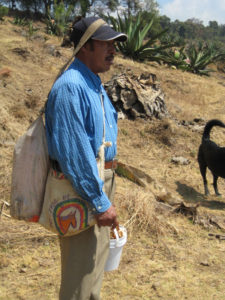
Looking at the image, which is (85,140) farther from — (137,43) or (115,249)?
(137,43)

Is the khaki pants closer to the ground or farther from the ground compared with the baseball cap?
closer to the ground

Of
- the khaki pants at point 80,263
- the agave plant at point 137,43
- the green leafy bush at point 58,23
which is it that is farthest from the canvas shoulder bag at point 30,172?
the green leafy bush at point 58,23

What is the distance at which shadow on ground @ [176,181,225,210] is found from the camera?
488 centimetres

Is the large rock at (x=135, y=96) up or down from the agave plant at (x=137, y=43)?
down

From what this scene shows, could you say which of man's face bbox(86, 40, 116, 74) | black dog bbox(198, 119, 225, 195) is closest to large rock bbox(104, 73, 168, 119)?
black dog bbox(198, 119, 225, 195)

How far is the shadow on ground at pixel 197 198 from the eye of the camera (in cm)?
488

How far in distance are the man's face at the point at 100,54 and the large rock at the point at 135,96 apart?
219 inches

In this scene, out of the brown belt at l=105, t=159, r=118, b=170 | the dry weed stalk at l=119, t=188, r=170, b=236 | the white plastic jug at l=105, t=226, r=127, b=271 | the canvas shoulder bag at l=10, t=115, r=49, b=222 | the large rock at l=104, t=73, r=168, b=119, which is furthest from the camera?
the large rock at l=104, t=73, r=168, b=119

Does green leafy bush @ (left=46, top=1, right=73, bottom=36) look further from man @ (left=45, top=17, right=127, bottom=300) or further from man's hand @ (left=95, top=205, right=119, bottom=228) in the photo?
man's hand @ (left=95, top=205, right=119, bottom=228)

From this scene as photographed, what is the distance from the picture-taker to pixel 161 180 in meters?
5.57

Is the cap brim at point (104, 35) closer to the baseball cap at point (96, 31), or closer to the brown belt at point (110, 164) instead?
the baseball cap at point (96, 31)

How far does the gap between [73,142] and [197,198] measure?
409cm

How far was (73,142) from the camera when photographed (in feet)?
4.82

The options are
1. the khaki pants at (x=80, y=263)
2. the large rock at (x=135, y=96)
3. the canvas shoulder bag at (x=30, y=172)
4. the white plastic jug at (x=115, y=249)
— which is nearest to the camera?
the canvas shoulder bag at (x=30, y=172)
